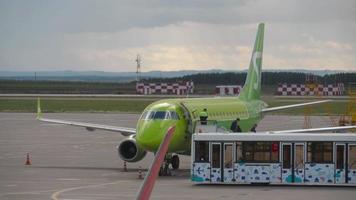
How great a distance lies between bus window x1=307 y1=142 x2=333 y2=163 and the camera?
115 ft

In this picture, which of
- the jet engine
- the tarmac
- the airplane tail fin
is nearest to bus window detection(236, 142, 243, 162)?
the tarmac

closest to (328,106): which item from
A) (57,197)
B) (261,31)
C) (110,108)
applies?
(110,108)

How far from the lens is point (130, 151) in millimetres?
40406

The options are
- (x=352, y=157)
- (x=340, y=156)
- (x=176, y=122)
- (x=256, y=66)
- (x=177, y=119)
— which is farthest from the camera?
(x=256, y=66)

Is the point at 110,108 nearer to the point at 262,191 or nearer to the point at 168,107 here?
the point at 168,107

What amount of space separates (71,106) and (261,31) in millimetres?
61098

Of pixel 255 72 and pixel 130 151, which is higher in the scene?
pixel 255 72

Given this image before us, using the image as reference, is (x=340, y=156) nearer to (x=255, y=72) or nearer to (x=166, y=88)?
(x=255, y=72)

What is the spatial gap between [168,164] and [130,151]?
1.90 m

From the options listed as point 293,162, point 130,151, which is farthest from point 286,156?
point 130,151

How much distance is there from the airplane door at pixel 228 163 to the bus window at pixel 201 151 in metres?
0.72

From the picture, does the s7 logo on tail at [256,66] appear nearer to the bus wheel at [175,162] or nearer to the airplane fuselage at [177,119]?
the airplane fuselage at [177,119]

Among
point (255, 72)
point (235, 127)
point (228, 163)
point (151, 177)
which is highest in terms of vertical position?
point (255, 72)

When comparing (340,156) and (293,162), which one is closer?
(340,156)
